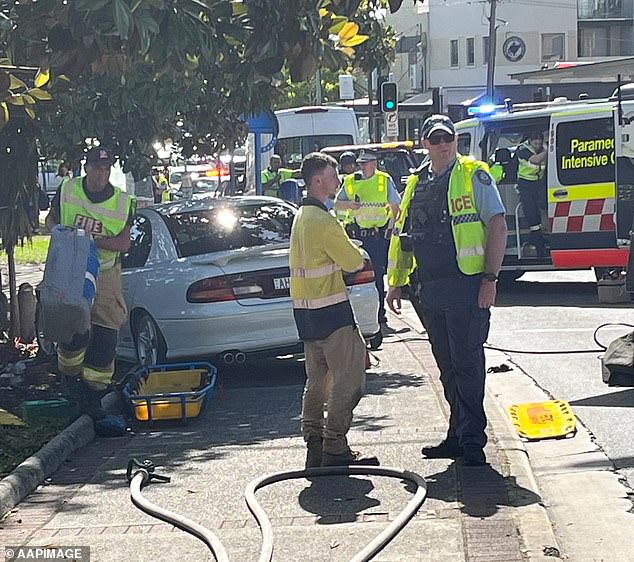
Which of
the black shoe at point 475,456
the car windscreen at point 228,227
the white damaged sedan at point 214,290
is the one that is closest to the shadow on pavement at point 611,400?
the white damaged sedan at point 214,290

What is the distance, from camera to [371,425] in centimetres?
868

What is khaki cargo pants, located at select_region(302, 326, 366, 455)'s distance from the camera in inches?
283

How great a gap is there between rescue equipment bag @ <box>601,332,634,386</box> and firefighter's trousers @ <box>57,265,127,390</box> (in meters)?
3.57

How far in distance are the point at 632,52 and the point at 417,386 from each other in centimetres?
6545

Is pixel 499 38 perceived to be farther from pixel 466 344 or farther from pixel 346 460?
pixel 346 460

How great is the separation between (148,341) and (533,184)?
23.8 feet

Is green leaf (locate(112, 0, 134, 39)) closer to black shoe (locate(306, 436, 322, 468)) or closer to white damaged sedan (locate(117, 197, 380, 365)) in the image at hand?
black shoe (locate(306, 436, 322, 468))

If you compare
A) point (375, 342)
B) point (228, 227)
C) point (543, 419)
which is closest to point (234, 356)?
point (228, 227)

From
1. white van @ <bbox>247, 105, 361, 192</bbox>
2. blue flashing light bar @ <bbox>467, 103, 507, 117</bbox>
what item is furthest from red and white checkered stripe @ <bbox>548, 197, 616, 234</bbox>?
white van @ <bbox>247, 105, 361, 192</bbox>

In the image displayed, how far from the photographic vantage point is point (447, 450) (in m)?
7.46

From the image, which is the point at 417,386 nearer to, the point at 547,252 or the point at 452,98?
the point at 547,252

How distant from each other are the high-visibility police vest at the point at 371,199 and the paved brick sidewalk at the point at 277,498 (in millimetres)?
4873

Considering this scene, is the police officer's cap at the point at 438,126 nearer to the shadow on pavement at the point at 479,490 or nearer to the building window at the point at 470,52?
the shadow on pavement at the point at 479,490

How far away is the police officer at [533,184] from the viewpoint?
645 inches
